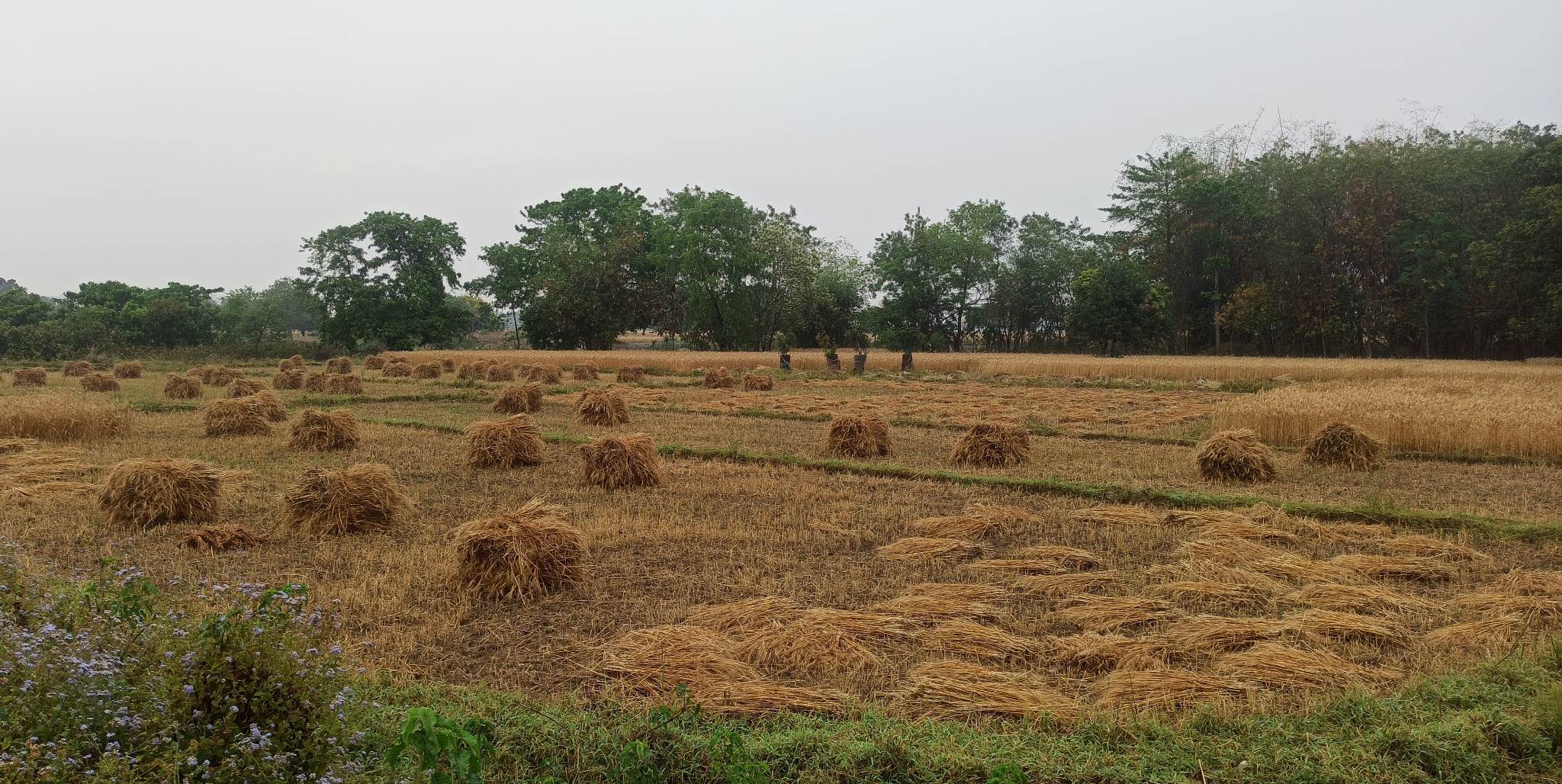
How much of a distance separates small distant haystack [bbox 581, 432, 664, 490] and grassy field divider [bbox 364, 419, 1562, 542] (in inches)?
84.8

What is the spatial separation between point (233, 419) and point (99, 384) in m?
13.6

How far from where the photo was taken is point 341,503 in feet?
27.0

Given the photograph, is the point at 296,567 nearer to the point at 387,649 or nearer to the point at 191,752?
the point at 387,649

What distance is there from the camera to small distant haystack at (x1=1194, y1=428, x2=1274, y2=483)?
11.1 m

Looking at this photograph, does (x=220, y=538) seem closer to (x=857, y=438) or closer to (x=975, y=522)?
(x=975, y=522)

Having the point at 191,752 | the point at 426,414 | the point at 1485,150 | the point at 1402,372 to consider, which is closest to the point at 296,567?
the point at 191,752

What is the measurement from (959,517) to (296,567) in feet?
19.7

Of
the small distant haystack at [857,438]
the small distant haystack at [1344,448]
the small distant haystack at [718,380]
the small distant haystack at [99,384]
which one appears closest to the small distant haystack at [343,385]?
the small distant haystack at [99,384]

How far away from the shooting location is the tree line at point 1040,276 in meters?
40.5

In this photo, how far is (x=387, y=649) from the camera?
5.13 m

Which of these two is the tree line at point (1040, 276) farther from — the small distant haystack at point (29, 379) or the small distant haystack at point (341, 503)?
the small distant haystack at point (341, 503)

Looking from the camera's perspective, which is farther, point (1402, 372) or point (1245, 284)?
point (1245, 284)

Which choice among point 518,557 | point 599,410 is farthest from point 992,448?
point 599,410

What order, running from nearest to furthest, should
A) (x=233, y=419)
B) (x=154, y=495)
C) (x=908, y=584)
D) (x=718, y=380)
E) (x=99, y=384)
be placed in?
(x=908, y=584), (x=154, y=495), (x=233, y=419), (x=99, y=384), (x=718, y=380)
